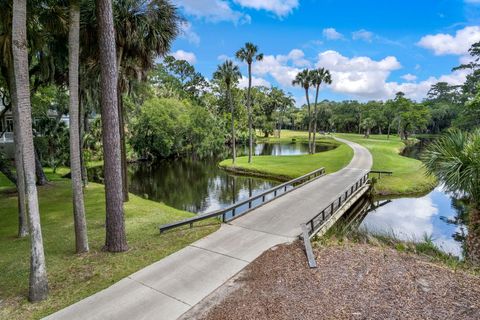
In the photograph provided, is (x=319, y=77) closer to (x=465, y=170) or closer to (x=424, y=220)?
(x=424, y=220)

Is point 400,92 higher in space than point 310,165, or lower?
higher

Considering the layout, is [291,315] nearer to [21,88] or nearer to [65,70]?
[21,88]

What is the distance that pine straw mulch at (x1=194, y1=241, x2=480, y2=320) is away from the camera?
15.3 feet

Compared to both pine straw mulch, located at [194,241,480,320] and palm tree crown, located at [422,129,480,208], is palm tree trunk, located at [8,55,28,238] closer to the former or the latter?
pine straw mulch, located at [194,241,480,320]

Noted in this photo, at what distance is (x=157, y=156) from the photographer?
38.3m

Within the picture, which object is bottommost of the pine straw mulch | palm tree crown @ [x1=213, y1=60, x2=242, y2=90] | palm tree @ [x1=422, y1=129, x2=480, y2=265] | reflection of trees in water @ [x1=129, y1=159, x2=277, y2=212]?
reflection of trees in water @ [x1=129, y1=159, x2=277, y2=212]

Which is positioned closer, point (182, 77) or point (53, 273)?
point (53, 273)

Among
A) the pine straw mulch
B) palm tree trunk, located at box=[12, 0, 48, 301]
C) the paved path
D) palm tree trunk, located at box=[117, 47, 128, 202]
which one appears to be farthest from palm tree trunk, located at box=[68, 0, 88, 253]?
the pine straw mulch

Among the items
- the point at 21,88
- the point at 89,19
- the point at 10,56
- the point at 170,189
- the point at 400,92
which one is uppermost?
the point at 400,92

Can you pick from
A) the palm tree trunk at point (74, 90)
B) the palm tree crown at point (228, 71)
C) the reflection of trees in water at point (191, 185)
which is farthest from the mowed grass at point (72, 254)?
the palm tree crown at point (228, 71)

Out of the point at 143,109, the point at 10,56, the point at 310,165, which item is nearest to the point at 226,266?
the point at 10,56

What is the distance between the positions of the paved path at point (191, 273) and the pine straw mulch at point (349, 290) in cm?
50

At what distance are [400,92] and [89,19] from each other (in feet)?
316

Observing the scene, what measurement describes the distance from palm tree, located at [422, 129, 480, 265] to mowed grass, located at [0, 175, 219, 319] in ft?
22.6
